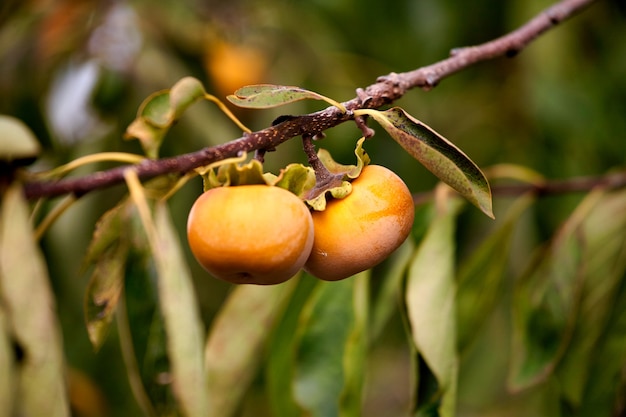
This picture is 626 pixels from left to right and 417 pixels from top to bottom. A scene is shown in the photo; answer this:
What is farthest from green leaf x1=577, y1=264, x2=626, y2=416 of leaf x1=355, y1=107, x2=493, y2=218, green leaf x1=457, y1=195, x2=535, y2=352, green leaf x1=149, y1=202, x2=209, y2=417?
green leaf x1=149, y1=202, x2=209, y2=417

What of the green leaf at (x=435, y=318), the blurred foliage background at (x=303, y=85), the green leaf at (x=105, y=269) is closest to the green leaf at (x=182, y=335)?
the green leaf at (x=105, y=269)

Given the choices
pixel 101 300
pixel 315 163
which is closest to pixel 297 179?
pixel 315 163

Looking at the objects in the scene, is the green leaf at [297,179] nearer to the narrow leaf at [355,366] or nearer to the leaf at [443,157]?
the leaf at [443,157]

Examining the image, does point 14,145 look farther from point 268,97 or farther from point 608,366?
point 608,366

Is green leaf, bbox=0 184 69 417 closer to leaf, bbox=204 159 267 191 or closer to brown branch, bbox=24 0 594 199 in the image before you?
brown branch, bbox=24 0 594 199

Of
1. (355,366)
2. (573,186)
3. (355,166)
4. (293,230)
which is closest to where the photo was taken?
(293,230)
